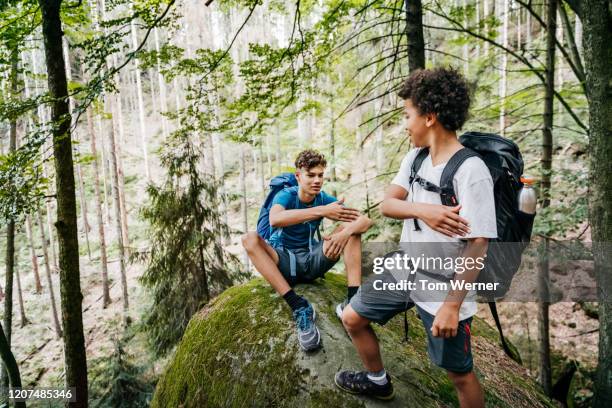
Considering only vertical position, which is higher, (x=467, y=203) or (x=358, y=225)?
(x=467, y=203)

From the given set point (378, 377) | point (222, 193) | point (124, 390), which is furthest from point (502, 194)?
point (124, 390)


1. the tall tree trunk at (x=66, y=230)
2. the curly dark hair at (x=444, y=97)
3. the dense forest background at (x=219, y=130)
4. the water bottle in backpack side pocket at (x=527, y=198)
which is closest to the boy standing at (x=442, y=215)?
the curly dark hair at (x=444, y=97)

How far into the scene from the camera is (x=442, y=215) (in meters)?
1.59

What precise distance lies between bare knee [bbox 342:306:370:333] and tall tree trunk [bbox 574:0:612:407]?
213 cm

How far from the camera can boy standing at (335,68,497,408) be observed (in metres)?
1.56

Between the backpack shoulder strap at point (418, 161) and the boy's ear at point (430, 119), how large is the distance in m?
0.19

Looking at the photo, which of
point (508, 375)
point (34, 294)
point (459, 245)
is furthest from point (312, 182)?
point (34, 294)

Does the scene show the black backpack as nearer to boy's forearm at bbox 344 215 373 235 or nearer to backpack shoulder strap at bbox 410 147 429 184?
backpack shoulder strap at bbox 410 147 429 184

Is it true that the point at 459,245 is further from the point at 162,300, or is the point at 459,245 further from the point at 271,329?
the point at 162,300

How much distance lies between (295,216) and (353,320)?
95cm

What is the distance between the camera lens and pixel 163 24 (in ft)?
13.2

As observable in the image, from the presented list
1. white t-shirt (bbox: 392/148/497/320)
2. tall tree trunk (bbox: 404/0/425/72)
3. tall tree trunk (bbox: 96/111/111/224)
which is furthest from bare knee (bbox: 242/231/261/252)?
tall tree trunk (bbox: 96/111/111/224)

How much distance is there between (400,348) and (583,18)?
3.06 meters

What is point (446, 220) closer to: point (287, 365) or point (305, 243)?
point (287, 365)
